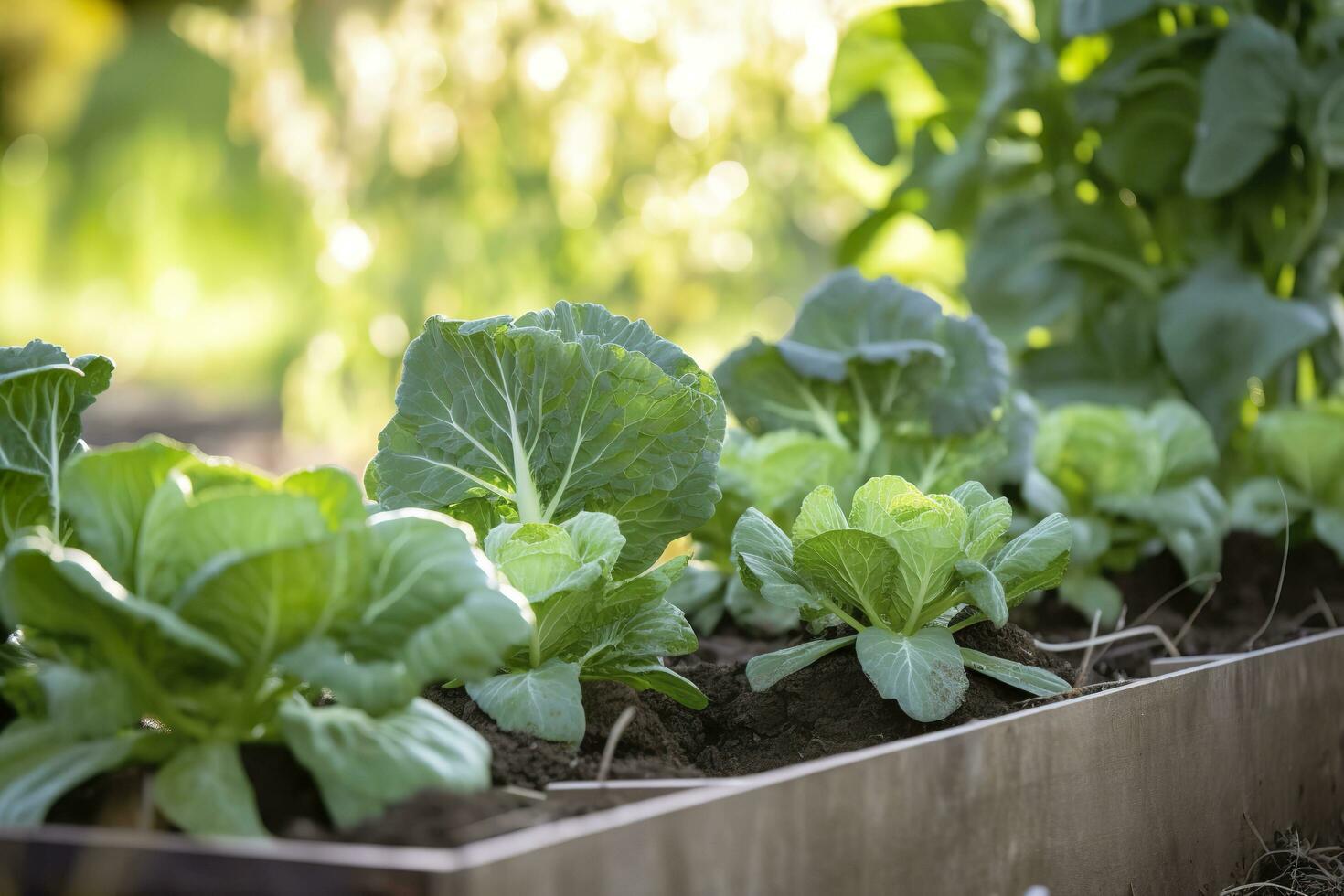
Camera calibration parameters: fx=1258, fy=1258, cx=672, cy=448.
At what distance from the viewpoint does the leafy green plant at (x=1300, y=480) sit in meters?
1.87

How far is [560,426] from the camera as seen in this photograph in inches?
42.1

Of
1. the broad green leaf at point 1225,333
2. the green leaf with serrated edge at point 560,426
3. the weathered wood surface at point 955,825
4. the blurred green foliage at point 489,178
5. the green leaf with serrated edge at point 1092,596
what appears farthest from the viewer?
the blurred green foliage at point 489,178

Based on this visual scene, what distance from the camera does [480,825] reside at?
2.27 ft

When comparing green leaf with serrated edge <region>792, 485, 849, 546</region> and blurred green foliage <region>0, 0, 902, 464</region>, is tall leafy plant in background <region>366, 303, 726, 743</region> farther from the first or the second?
blurred green foliage <region>0, 0, 902, 464</region>

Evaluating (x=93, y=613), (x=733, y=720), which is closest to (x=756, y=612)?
(x=733, y=720)

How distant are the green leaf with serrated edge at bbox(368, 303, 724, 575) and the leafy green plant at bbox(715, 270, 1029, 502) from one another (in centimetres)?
41

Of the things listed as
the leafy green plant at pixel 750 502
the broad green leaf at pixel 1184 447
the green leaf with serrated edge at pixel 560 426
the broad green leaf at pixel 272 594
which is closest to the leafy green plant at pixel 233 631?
the broad green leaf at pixel 272 594

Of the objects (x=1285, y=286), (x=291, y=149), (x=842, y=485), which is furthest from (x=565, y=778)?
(x=291, y=149)

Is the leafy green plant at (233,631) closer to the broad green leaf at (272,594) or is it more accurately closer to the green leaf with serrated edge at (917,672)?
the broad green leaf at (272,594)

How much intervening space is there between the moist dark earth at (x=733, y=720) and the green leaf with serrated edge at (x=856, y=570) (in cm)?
6

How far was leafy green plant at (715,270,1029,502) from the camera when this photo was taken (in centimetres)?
149

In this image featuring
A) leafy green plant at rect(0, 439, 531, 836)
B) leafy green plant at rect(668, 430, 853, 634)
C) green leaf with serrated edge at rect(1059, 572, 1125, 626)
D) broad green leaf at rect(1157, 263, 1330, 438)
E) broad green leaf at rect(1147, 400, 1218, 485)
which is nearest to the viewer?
leafy green plant at rect(0, 439, 531, 836)

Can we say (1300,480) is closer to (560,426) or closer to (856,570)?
(856,570)

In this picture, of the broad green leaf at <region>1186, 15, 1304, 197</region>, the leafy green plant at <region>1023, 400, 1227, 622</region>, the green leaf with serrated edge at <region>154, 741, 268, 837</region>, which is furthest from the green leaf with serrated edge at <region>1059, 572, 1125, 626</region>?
the green leaf with serrated edge at <region>154, 741, 268, 837</region>
